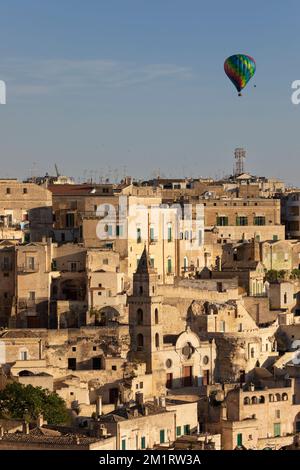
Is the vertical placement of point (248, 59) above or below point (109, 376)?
above

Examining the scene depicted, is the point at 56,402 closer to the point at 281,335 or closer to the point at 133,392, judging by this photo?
the point at 133,392

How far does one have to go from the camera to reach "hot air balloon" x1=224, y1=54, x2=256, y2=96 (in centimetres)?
7131

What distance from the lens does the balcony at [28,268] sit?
200 feet

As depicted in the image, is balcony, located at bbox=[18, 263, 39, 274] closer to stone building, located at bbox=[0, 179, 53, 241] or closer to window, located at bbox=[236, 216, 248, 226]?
stone building, located at bbox=[0, 179, 53, 241]

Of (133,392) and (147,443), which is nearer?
(147,443)

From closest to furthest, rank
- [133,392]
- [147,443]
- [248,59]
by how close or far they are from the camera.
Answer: [147,443] → [133,392] → [248,59]

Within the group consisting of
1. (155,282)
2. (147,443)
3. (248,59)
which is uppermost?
(248,59)

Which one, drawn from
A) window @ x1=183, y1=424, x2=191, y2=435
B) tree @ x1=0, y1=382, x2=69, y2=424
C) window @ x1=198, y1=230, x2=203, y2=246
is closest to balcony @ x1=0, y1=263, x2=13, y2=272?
tree @ x1=0, y1=382, x2=69, y2=424

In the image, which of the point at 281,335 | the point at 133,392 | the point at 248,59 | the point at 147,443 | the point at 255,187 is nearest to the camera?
the point at 147,443

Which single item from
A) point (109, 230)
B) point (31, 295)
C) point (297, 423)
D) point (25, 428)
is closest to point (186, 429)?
point (297, 423)

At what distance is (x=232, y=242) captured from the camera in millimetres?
73000

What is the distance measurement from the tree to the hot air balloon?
19.8 meters
